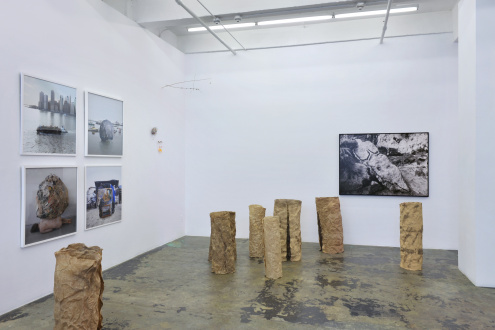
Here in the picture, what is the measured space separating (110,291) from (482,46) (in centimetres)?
540

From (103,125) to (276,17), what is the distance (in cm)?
364

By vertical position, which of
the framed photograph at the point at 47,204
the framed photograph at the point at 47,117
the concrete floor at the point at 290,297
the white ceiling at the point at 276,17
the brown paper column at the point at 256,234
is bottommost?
the concrete floor at the point at 290,297

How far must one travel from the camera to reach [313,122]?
6707 mm

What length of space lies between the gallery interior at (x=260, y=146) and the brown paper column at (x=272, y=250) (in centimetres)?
15

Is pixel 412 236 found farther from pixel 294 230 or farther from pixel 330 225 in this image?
pixel 294 230

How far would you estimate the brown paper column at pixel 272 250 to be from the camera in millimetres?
4500

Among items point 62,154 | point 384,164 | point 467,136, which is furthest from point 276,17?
point 62,154

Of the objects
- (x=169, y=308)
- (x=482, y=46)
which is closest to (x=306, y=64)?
(x=482, y=46)

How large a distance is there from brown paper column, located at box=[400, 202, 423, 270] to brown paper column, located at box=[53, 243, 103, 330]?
407cm

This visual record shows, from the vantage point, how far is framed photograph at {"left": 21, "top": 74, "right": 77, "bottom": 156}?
3709 millimetres

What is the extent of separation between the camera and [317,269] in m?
4.91

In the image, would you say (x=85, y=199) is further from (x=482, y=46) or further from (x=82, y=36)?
(x=482, y=46)

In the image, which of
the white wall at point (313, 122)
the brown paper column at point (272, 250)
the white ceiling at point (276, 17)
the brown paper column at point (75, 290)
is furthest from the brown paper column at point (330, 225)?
the brown paper column at point (75, 290)

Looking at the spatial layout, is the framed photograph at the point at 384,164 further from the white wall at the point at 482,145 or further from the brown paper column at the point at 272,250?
the brown paper column at the point at 272,250
